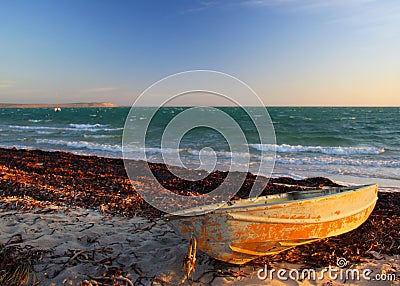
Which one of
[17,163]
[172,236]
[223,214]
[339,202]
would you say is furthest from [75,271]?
[17,163]

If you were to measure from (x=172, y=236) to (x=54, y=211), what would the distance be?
2.61 meters

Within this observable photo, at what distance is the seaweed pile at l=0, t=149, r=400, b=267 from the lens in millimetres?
4207

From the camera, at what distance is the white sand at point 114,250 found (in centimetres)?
345

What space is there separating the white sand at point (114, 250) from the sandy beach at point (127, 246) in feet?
0.04

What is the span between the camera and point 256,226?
11.0 ft

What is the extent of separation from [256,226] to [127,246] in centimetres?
205

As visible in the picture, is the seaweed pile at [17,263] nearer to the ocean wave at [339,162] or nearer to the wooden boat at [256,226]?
the wooden boat at [256,226]

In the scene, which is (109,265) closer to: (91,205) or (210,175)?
(91,205)

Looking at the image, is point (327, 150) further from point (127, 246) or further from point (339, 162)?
point (127, 246)

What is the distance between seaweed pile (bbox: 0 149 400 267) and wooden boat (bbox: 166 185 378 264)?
1.39 ft

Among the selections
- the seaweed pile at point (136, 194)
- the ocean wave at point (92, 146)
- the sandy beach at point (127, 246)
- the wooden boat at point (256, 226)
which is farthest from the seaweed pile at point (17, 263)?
the ocean wave at point (92, 146)

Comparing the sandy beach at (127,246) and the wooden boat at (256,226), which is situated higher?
the wooden boat at (256,226)

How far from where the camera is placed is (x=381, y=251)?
4.26m

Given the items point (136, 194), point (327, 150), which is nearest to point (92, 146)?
point (136, 194)
